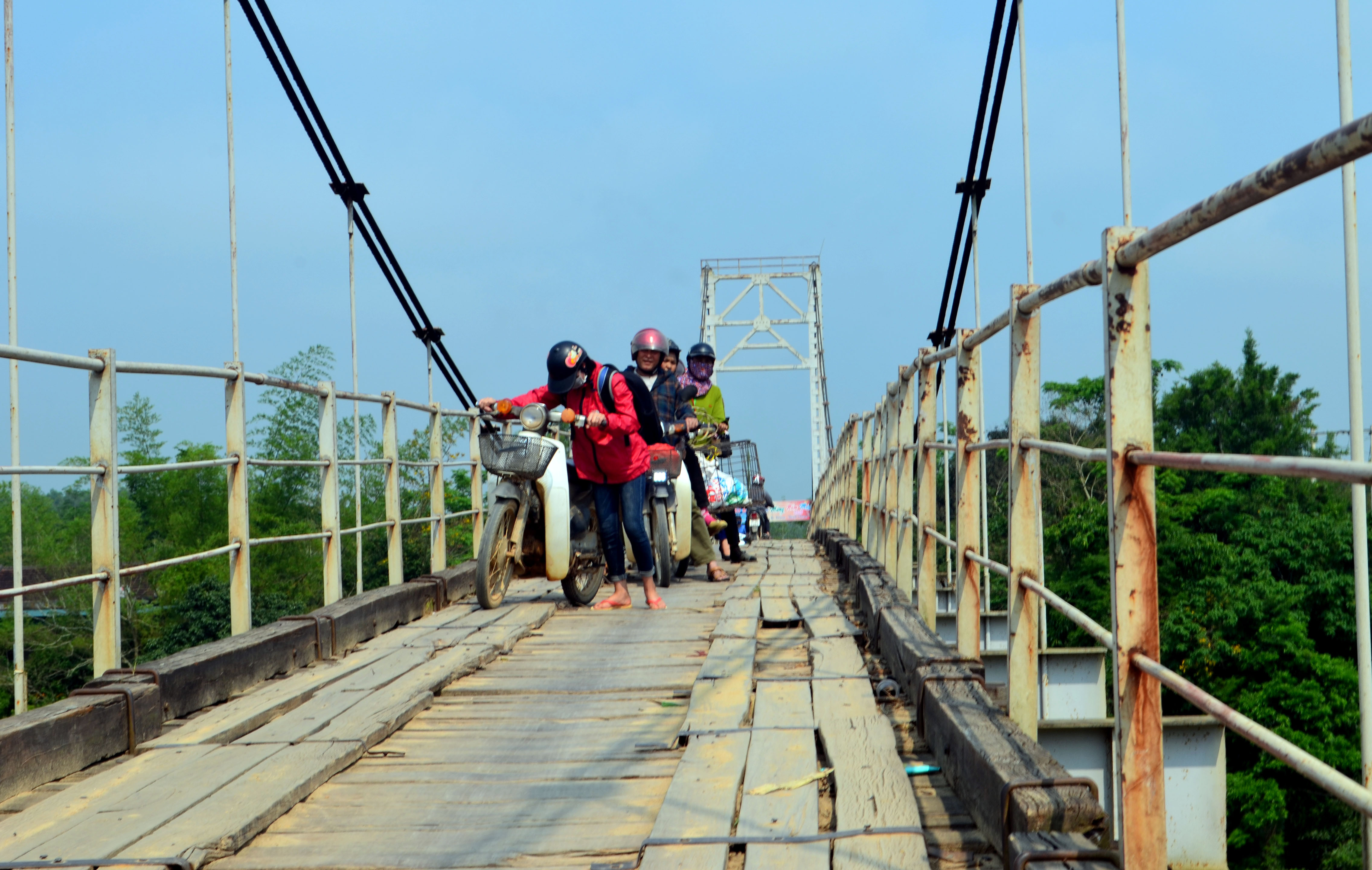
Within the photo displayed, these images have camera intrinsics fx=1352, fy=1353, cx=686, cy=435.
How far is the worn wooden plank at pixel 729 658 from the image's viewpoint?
3945mm

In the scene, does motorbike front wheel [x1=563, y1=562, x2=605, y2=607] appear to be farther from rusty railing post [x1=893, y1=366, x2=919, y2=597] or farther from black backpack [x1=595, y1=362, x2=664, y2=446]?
rusty railing post [x1=893, y1=366, x2=919, y2=597]

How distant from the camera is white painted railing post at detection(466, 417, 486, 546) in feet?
24.1

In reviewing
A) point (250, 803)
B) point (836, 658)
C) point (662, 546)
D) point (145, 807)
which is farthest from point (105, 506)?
point (662, 546)

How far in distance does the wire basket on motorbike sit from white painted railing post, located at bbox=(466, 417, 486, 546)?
1.44 m

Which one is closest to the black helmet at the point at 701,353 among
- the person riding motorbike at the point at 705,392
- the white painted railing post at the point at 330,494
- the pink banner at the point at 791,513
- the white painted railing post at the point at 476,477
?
the person riding motorbike at the point at 705,392

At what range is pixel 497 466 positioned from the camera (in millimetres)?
5648

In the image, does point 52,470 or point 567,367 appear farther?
point 567,367

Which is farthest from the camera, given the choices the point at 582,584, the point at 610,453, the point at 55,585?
the point at 582,584

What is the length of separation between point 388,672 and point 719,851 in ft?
7.10

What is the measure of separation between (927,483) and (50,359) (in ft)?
9.29

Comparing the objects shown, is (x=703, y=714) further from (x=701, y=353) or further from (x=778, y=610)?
(x=701, y=353)

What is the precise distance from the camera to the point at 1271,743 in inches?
A: 61.8

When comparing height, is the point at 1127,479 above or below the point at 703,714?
above

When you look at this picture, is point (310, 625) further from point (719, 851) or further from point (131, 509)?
point (131, 509)
